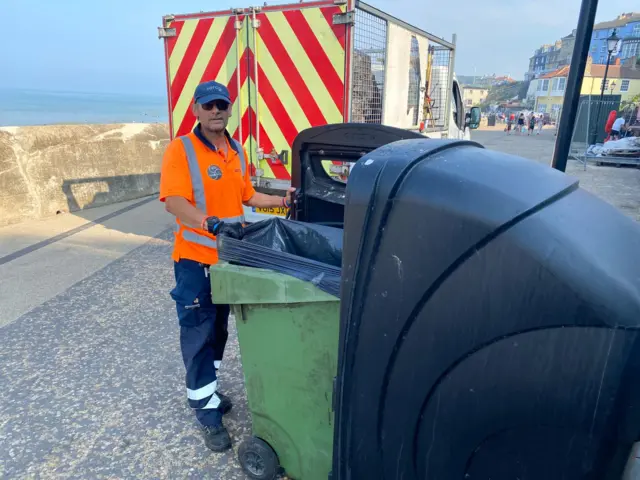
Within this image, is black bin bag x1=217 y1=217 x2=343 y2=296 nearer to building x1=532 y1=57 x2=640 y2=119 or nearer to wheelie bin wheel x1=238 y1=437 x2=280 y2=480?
wheelie bin wheel x1=238 y1=437 x2=280 y2=480

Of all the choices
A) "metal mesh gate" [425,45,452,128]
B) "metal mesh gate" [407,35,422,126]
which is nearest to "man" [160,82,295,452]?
"metal mesh gate" [407,35,422,126]

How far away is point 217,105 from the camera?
7.25 feet

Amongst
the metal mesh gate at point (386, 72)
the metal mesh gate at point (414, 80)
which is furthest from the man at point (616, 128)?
the metal mesh gate at point (414, 80)

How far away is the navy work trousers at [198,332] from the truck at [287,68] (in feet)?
6.05

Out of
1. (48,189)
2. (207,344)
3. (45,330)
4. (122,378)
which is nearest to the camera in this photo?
(207,344)

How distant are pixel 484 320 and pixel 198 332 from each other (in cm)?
155

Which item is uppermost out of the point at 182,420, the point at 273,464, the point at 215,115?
the point at 215,115

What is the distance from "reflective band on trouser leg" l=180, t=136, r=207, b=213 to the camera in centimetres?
213

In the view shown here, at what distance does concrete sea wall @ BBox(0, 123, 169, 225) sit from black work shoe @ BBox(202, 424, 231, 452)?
5.21m

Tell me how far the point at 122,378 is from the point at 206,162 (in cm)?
156

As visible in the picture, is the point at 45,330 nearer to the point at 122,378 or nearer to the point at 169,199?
the point at 122,378

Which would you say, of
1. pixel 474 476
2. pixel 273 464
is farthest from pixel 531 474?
pixel 273 464

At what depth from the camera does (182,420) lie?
2500mm

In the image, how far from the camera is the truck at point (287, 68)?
4023mm
